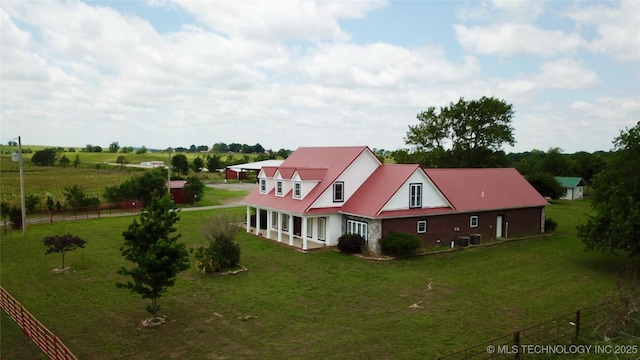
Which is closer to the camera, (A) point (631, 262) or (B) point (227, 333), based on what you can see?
(B) point (227, 333)

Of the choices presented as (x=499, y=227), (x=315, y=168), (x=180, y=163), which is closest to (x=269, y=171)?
(x=315, y=168)

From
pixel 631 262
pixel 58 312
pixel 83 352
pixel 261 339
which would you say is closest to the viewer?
pixel 83 352

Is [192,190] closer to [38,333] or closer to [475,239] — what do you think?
[475,239]

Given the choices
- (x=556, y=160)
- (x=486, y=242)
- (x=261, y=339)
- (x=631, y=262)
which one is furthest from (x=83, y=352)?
(x=556, y=160)

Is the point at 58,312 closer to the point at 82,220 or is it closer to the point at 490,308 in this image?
the point at 490,308

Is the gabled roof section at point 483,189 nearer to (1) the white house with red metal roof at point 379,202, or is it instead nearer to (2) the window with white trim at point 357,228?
(1) the white house with red metal roof at point 379,202

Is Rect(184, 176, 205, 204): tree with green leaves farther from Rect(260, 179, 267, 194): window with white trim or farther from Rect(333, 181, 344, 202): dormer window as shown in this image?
Rect(333, 181, 344, 202): dormer window
